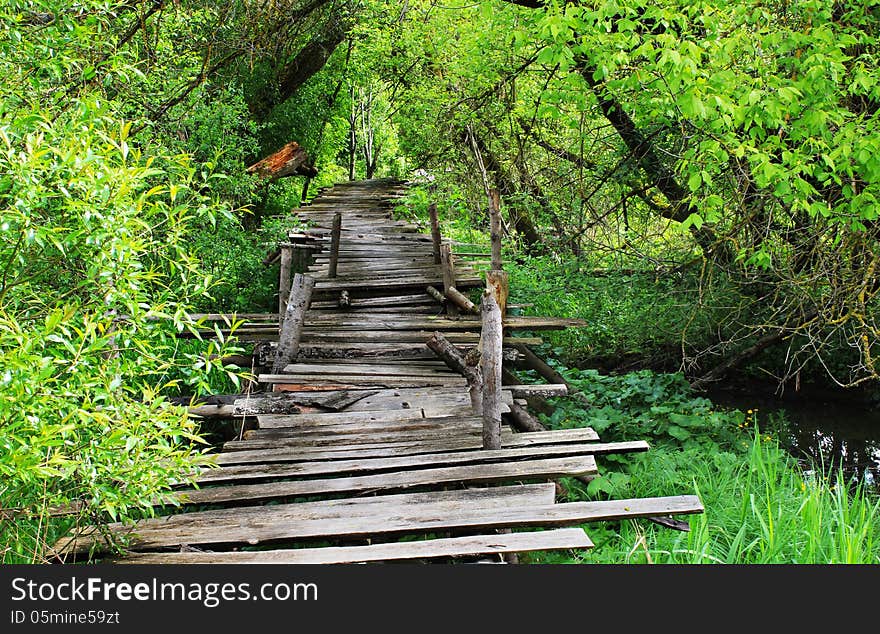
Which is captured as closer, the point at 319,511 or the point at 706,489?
the point at 319,511

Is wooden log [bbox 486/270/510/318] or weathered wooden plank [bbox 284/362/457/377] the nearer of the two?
wooden log [bbox 486/270/510/318]

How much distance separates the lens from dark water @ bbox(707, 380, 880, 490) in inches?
312

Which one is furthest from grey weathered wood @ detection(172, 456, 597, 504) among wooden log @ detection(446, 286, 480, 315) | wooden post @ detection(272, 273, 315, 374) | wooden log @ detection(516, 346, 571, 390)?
wooden log @ detection(446, 286, 480, 315)

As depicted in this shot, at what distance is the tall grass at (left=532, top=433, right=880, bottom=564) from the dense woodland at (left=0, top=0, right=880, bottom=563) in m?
0.04

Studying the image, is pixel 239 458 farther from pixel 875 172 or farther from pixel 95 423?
pixel 875 172

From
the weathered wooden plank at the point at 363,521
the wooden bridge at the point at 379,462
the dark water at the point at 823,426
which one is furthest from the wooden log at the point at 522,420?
the dark water at the point at 823,426

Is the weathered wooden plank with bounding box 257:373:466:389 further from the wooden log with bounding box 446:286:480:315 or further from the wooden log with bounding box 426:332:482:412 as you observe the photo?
the wooden log with bounding box 446:286:480:315

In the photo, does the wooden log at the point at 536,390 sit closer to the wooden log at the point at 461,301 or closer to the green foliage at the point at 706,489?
the green foliage at the point at 706,489

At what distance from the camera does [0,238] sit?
3.04m

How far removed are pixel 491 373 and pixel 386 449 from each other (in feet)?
2.94

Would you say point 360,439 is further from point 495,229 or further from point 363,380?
point 495,229

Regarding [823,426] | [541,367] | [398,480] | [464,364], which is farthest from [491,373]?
[823,426]

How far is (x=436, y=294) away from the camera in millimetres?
9984

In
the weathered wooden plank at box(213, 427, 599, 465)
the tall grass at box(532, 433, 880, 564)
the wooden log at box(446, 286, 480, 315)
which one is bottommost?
the tall grass at box(532, 433, 880, 564)
